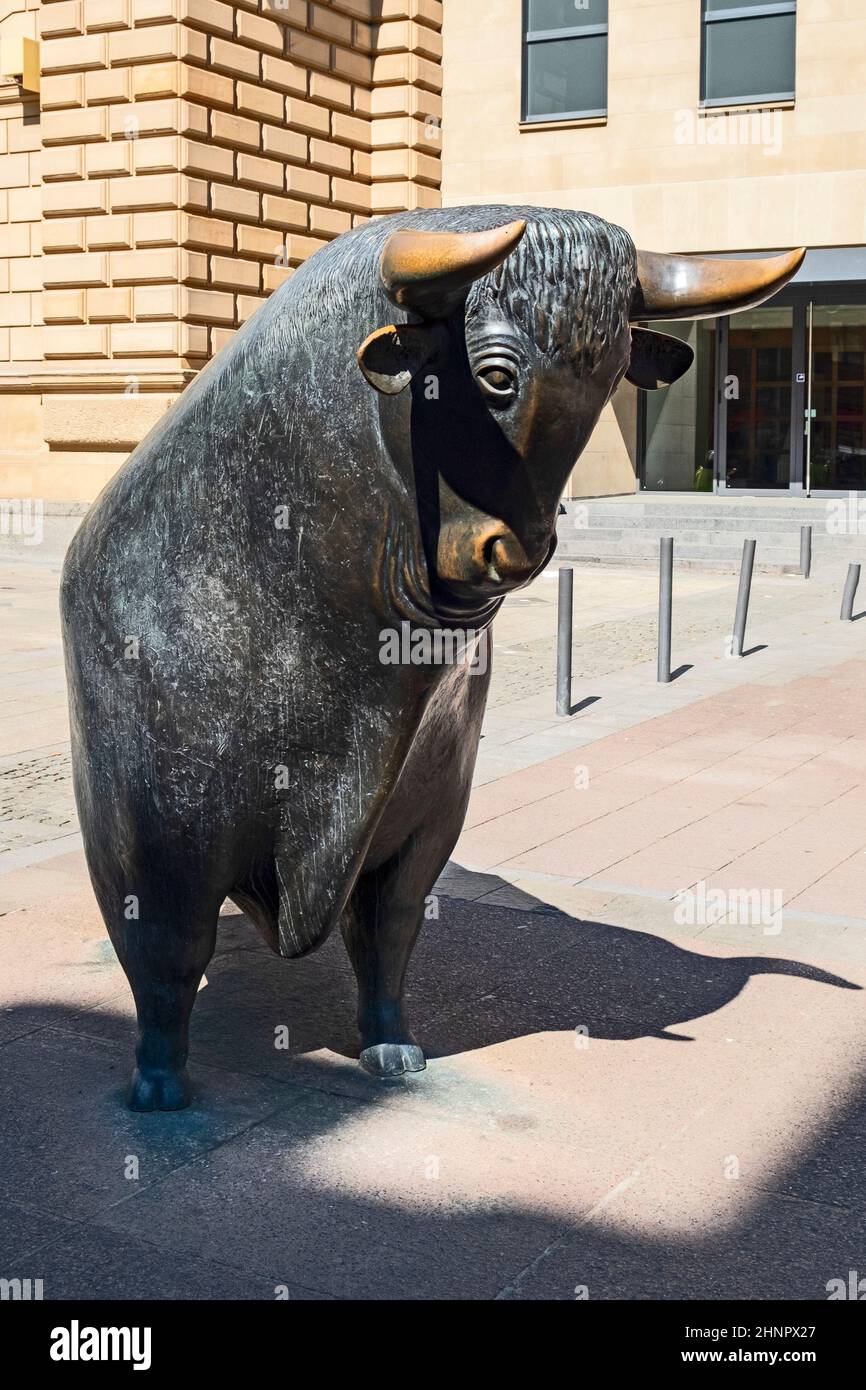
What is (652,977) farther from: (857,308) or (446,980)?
(857,308)

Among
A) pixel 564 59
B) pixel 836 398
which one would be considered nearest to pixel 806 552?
pixel 836 398

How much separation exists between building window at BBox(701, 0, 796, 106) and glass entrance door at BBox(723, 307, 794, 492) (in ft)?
11.8

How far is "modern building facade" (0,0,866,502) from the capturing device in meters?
18.0

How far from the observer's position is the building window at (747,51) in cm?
2488

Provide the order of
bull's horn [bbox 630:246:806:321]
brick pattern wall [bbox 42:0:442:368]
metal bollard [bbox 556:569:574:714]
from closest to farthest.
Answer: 1. bull's horn [bbox 630:246:806:321]
2. metal bollard [bbox 556:569:574:714]
3. brick pattern wall [bbox 42:0:442:368]

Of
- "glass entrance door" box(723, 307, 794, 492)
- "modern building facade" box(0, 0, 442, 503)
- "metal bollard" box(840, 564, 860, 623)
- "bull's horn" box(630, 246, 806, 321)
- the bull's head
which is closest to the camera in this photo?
the bull's head

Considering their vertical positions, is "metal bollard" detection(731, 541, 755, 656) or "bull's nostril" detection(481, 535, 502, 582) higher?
"bull's nostril" detection(481, 535, 502, 582)

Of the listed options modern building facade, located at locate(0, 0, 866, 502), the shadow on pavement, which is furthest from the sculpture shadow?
modern building facade, located at locate(0, 0, 866, 502)

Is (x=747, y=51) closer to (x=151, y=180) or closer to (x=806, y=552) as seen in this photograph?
(x=806, y=552)

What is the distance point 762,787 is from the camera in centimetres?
777

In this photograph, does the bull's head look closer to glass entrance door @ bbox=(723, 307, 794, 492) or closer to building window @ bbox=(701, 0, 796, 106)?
building window @ bbox=(701, 0, 796, 106)

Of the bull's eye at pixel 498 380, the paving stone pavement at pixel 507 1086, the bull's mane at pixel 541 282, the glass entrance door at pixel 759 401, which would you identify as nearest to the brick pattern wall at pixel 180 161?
the glass entrance door at pixel 759 401

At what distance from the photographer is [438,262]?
2705 millimetres

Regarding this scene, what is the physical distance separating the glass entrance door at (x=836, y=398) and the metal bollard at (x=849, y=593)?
12536 millimetres
